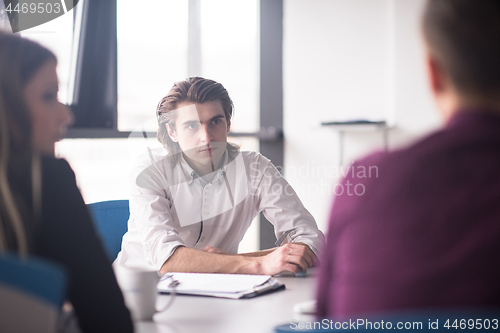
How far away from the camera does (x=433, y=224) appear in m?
0.55

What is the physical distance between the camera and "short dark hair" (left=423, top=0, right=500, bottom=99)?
598 millimetres

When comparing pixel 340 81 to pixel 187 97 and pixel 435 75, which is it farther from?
pixel 435 75

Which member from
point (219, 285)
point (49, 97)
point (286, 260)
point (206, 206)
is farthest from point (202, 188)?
point (49, 97)

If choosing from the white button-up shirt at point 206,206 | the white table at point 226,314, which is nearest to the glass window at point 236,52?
the white button-up shirt at point 206,206

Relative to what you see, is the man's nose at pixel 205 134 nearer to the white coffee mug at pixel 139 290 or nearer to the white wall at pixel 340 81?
the white coffee mug at pixel 139 290

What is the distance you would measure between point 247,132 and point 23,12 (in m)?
1.81

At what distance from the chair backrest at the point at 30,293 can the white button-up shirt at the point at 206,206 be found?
1.04m

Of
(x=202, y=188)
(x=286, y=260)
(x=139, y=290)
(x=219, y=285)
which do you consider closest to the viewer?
(x=139, y=290)

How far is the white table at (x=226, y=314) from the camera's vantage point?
0.89 meters

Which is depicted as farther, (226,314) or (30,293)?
(226,314)

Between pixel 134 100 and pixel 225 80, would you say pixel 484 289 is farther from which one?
pixel 225 80

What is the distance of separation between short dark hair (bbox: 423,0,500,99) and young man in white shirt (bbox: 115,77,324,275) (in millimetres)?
1099

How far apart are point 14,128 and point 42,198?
0.12 meters

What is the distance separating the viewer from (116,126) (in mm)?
2602
